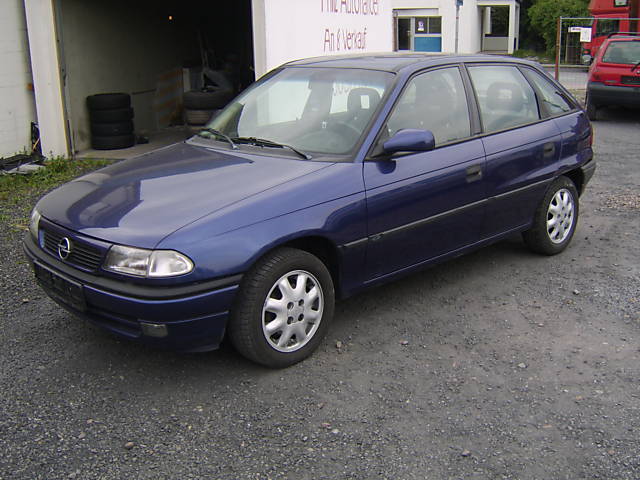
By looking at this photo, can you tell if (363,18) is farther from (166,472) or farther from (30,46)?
(166,472)

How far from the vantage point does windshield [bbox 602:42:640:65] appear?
1427cm

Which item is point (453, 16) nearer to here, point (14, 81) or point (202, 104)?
point (202, 104)

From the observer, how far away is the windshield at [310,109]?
4602mm

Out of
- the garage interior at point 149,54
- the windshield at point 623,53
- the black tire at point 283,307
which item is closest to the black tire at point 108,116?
the garage interior at point 149,54

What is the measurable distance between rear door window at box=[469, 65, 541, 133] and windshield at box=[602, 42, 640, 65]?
975 centimetres

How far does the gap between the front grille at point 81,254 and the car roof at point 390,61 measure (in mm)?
2253

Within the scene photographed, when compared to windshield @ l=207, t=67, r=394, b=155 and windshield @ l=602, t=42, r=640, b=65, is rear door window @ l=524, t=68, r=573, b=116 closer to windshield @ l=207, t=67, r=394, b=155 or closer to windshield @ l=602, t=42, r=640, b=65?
windshield @ l=207, t=67, r=394, b=155

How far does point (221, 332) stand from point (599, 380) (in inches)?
82.4

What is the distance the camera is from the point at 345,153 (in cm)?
444

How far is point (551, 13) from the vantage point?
40594 millimetres

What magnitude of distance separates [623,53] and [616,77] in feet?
2.51

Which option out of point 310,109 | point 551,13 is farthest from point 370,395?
point 551,13

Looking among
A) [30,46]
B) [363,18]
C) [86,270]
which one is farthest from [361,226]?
[363,18]

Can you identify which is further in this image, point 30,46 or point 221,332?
point 30,46
